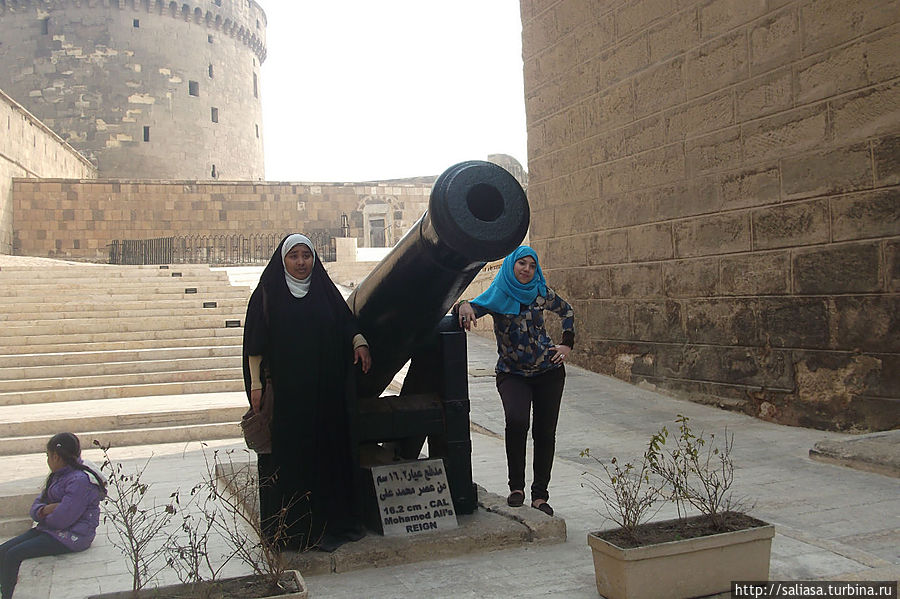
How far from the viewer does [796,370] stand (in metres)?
6.55

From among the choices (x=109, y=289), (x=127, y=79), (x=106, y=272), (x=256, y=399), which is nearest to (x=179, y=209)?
(x=106, y=272)

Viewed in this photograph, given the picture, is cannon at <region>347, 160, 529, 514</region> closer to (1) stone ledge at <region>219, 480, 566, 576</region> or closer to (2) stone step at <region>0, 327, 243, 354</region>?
(1) stone ledge at <region>219, 480, 566, 576</region>

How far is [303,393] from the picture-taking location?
3.55 metres

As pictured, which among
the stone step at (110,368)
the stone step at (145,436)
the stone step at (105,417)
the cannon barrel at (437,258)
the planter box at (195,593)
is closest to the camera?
the planter box at (195,593)

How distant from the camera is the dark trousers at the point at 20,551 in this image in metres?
3.76

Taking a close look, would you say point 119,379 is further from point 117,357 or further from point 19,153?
point 19,153

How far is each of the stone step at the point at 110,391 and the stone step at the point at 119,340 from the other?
1.39 metres

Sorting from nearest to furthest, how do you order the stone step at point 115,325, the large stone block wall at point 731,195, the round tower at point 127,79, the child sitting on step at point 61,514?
the child sitting on step at point 61,514
the large stone block wall at point 731,195
the stone step at point 115,325
the round tower at point 127,79

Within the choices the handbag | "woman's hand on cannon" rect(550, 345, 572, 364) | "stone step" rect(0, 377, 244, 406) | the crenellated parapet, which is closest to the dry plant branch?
the handbag

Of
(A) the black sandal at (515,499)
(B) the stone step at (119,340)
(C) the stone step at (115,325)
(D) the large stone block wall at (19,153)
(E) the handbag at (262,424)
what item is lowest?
(A) the black sandal at (515,499)

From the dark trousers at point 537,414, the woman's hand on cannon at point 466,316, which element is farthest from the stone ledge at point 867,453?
the woman's hand on cannon at point 466,316

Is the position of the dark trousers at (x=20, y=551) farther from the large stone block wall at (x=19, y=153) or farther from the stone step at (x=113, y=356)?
the large stone block wall at (x=19, y=153)

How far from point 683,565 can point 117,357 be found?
9.17 metres

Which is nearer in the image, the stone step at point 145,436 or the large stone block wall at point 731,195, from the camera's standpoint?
the large stone block wall at point 731,195
